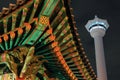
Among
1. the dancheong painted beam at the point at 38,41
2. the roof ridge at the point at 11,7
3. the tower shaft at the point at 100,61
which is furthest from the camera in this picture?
the tower shaft at the point at 100,61

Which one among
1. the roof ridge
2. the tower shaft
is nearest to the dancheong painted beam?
the roof ridge

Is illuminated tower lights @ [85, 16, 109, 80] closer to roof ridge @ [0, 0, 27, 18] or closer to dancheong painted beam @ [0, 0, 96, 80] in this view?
dancheong painted beam @ [0, 0, 96, 80]

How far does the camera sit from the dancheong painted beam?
444 inches

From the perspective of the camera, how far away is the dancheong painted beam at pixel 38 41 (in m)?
11.3

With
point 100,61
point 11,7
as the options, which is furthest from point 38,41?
point 100,61

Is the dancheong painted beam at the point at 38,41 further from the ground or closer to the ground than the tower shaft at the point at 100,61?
closer to the ground

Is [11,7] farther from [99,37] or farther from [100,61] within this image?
[99,37]

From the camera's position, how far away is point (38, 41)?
12.4 meters

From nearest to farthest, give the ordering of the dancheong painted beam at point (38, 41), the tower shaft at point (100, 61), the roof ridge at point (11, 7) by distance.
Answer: the roof ridge at point (11, 7), the dancheong painted beam at point (38, 41), the tower shaft at point (100, 61)

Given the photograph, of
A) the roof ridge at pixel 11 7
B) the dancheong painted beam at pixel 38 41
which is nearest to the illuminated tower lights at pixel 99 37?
the dancheong painted beam at pixel 38 41

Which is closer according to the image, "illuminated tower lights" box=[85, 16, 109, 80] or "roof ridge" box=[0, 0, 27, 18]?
"roof ridge" box=[0, 0, 27, 18]

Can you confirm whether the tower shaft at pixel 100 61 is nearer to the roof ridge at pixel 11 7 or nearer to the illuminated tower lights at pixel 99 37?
the illuminated tower lights at pixel 99 37

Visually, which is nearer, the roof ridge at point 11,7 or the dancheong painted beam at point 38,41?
the roof ridge at point 11,7

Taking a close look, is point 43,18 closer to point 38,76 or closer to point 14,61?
point 14,61
